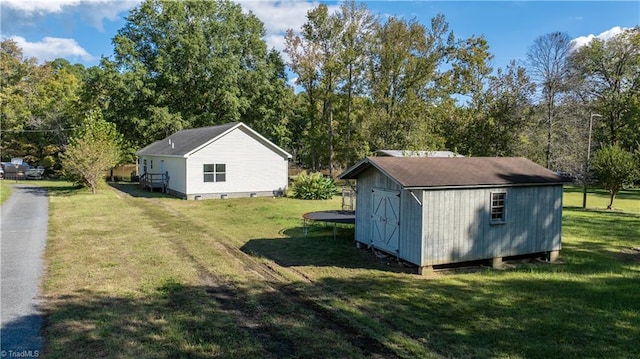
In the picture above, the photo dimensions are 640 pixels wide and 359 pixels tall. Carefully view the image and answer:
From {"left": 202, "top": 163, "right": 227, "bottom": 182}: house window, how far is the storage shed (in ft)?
51.1

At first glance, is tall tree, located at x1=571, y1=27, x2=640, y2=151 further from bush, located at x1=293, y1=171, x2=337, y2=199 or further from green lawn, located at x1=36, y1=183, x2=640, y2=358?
green lawn, located at x1=36, y1=183, x2=640, y2=358

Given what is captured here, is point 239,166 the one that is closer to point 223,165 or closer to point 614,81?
point 223,165

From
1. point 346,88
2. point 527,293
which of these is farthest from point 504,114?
point 527,293

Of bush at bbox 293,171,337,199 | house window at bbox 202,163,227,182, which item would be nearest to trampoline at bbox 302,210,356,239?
bush at bbox 293,171,337,199

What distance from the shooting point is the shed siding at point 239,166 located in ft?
84.1

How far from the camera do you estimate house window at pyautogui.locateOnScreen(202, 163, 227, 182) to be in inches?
1029

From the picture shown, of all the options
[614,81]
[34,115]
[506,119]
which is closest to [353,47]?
[506,119]

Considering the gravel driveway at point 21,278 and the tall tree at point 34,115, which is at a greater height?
the tall tree at point 34,115

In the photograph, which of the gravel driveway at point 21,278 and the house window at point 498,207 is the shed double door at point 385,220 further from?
the gravel driveway at point 21,278

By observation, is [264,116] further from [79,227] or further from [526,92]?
[79,227]

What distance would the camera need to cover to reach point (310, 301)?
8.15 metres

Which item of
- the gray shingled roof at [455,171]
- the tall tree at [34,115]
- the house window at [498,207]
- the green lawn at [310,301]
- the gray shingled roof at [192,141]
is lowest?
the green lawn at [310,301]

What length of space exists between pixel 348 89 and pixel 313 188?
1572 cm

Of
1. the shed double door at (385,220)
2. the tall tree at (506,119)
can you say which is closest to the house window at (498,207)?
the shed double door at (385,220)
